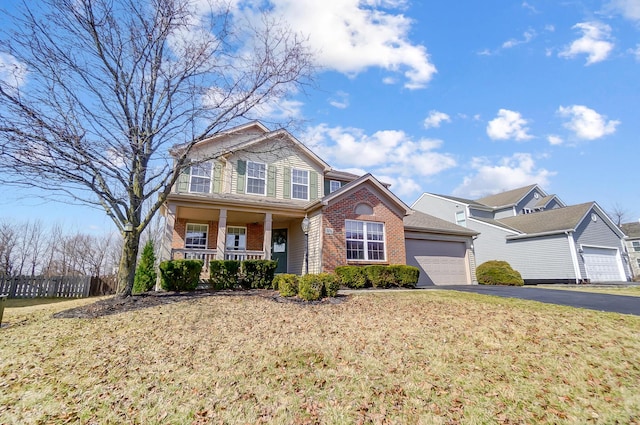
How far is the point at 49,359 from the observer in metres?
4.67

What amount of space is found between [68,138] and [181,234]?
7.59m

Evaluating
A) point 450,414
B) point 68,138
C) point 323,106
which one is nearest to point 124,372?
point 450,414

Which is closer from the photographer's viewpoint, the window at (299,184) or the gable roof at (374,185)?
the gable roof at (374,185)

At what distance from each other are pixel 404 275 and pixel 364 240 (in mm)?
2433

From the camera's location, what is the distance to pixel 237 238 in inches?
632

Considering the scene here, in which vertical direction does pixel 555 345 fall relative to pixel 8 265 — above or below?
below

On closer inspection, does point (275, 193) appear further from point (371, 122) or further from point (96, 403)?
point (96, 403)

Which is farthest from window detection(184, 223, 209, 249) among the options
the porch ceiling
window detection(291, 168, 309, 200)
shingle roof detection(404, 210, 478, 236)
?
shingle roof detection(404, 210, 478, 236)

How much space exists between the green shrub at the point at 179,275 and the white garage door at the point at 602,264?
2397cm

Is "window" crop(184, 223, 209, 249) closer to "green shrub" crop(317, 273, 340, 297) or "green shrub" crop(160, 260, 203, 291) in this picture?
"green shrub" crop(160, 260, 203, 291)

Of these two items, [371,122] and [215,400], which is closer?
[215,400]

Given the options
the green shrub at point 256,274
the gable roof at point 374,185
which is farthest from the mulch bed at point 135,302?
the gable roof at point 374,185

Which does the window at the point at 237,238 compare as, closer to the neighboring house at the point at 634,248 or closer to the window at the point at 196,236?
the window at the point at 196,236

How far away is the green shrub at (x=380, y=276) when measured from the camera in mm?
12336
